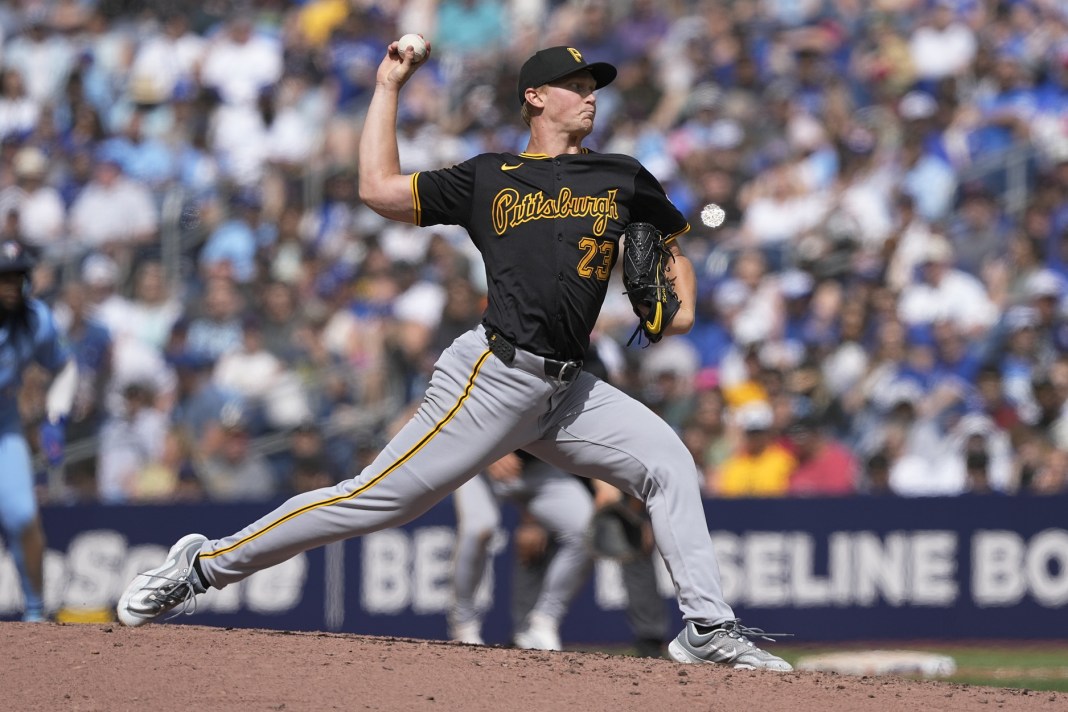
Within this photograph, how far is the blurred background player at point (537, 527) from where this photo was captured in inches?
324

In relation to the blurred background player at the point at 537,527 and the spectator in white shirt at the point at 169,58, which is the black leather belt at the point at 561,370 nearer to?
the blurred background player at the point at 537,527

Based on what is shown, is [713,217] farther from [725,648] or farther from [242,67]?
[242,67]

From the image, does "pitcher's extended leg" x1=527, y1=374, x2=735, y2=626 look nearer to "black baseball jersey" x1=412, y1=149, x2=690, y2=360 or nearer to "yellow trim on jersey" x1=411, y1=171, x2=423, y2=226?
"black baseball jersey" x1=412, y1=149, x2=690, y2=360

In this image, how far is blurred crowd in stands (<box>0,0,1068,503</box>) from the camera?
11.7 metres

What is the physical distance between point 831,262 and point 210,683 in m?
8.69

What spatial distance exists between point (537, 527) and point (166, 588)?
117 inches

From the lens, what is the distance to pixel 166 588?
5840mm

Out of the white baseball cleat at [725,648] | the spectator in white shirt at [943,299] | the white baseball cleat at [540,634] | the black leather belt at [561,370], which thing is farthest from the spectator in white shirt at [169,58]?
the white baseball cleat at [725,648]

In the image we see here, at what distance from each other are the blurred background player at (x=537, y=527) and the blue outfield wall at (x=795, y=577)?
7.69 ft

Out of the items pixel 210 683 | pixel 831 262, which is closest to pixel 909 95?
pixel 831 262

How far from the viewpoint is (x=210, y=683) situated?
523cm

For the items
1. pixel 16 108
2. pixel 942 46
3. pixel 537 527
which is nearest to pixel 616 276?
pixel 942 46

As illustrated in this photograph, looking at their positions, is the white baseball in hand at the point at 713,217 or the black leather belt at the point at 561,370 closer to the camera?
the black leather belt at the point at 561,370

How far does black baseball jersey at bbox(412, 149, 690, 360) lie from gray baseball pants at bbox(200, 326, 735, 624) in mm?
141
